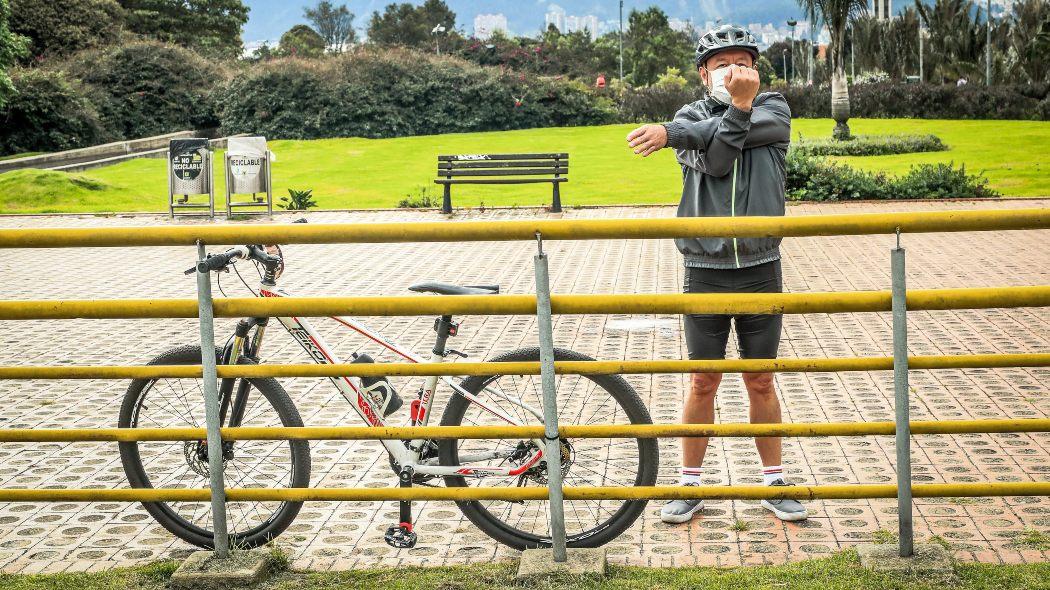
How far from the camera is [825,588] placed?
385 centimetres

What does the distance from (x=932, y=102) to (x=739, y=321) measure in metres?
42.9

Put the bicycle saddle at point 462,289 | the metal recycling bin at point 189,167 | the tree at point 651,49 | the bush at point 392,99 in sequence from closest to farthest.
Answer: the bicycle saddle at point 462,289 → the metal recycling bin at point 189,167 → the bush at point 392,99 → the tree at point 651,49

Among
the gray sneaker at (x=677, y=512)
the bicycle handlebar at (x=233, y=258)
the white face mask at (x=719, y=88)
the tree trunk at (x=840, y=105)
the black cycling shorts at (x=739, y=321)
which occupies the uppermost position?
the tree trunk at (x=840, y=105)

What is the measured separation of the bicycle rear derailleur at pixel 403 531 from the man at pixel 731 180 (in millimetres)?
1258

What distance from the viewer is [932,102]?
44.4m

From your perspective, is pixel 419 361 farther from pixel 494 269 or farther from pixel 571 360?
pixel 494 269

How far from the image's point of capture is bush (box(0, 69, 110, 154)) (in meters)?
36.4

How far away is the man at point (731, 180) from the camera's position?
459 cm

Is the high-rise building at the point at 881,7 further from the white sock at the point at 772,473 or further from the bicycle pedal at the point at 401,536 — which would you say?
the bicycle pedal at the point at 401,536

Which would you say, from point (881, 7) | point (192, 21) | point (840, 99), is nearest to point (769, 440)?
point (840, 99)

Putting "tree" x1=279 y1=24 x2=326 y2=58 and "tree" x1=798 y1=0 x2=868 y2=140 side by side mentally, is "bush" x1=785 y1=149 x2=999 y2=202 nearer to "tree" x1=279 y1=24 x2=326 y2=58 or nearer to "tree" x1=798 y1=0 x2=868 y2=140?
"tree" x1=798 y1=0 x2=868 y2=140

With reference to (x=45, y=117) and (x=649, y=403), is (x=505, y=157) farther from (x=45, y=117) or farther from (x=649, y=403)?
(x=45, y=117)

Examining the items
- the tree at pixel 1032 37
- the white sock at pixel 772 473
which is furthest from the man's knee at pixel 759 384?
the tree at pixel 1032 37

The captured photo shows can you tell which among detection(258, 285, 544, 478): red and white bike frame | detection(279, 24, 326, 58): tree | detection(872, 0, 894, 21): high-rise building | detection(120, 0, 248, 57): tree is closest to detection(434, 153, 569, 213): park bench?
detection(258, 285, 544, 478): red and white bike frame
